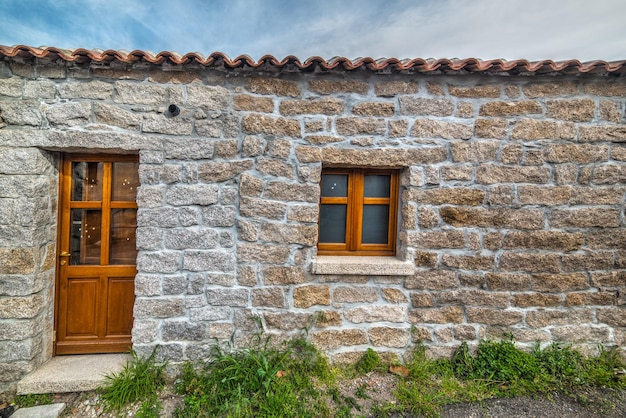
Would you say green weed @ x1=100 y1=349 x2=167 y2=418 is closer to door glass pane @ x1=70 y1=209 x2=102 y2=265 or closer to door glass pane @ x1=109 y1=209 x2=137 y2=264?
door glass pane @ x1=109 y1=209 x2=137 y2=264

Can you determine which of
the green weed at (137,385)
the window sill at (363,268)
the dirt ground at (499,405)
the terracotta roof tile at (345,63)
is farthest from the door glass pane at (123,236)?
the window sill at (363,268)

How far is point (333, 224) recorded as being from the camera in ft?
9.98

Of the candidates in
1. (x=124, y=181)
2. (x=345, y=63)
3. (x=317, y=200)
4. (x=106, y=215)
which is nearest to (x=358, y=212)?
(x=317, y=200)

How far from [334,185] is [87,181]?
8.47 feet

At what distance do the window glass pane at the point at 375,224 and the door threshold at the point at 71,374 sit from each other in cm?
281

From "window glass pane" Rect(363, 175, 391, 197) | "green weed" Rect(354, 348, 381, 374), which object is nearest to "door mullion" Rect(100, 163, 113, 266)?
"window glass pane" Rect(363, 175, 391, 197)

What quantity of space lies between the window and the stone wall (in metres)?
0.18

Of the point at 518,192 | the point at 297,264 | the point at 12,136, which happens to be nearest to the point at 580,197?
the point at 518,192

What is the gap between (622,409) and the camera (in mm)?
2475

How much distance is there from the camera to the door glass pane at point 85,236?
9.45ft

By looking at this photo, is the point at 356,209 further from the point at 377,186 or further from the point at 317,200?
the point at 317,200

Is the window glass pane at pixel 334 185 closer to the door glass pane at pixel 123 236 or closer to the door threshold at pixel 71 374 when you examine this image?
the door glass pane at pixel 123 236

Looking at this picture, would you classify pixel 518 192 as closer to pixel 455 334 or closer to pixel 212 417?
pixel 455 334

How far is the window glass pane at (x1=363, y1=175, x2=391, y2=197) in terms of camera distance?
119 inches
